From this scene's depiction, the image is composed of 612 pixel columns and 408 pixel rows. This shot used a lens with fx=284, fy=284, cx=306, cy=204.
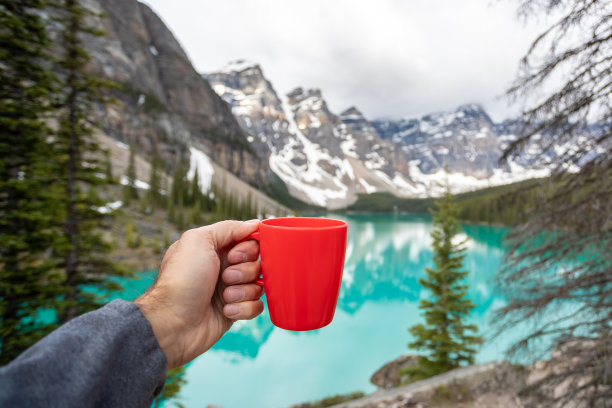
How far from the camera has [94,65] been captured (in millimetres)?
58906

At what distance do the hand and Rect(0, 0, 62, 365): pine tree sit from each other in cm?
496

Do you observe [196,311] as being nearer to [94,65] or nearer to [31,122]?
[31,122]

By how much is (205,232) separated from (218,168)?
3435 inches

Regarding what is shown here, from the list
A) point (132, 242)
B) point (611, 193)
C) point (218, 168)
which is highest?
point (218, 168)

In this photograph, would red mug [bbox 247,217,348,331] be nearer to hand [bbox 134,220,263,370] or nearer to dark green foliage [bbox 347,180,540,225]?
hand [bbox 134,220,263,370]

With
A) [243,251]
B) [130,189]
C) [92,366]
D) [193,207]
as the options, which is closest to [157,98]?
[130,189]

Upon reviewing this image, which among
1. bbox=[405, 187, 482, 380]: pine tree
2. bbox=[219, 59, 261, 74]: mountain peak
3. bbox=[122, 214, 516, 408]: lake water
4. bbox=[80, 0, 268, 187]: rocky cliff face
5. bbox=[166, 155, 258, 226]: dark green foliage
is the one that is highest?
bbox=[219, 59, 261, 74]: mountain peak

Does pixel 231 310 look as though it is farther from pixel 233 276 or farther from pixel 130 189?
pixel 130 189

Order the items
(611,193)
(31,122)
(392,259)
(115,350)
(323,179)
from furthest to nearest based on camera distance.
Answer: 1. (323,179)
2. (392,259)
3. (31,122)
4. (611,193)
5. (115,350)

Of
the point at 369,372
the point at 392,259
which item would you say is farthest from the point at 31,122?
the point at 392,259

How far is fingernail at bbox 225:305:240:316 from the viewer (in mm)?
1231

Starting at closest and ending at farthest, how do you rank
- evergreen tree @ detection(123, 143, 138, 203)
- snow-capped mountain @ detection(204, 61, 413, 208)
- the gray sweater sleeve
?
the gray sweater sleeve
evergreen tree @ detection(123, 143, 138, 203)
snow-capped mountain @ detection(204, 61, 413, 208)

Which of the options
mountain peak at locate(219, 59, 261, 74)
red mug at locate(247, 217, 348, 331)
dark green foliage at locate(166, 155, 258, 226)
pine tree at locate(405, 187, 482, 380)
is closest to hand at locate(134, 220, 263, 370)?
red mug at locate(247, 217, 348, 331)

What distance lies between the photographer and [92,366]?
0.64m
